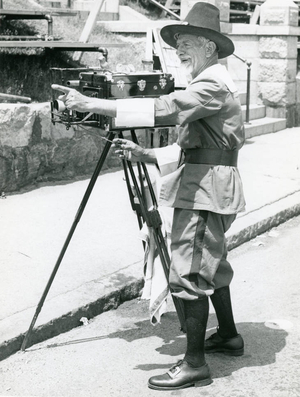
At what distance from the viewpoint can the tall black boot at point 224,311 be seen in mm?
4145

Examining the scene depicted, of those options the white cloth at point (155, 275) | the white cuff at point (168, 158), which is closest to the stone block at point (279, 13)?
the white cloth at point (155, 275)

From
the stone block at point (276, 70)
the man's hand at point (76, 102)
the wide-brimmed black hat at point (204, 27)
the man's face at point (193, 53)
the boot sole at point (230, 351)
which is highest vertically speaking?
the wide-brimmed black hat at point (204, 27)

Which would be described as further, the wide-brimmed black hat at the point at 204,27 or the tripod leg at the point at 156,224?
the tripod leg at the point at 156,224

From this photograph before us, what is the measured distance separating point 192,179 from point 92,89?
0.90m

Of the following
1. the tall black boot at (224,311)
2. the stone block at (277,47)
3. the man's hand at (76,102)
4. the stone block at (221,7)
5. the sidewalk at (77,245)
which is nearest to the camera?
the man's hand at (76,102)

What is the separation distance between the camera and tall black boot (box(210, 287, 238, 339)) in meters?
4.14

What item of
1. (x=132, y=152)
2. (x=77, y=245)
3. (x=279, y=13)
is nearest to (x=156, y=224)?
(x=132, y=152)

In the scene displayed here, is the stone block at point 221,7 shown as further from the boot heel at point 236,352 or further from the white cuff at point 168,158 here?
the boot heel at point 236,352

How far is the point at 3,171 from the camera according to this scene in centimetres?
696

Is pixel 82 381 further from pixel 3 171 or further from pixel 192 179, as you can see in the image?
pixel 3 171

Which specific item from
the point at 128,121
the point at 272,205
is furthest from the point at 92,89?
the point at 272,205

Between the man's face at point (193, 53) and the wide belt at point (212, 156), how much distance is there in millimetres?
425

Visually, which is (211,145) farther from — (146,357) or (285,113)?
(285,113)

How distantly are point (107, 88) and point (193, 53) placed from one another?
0.60m
